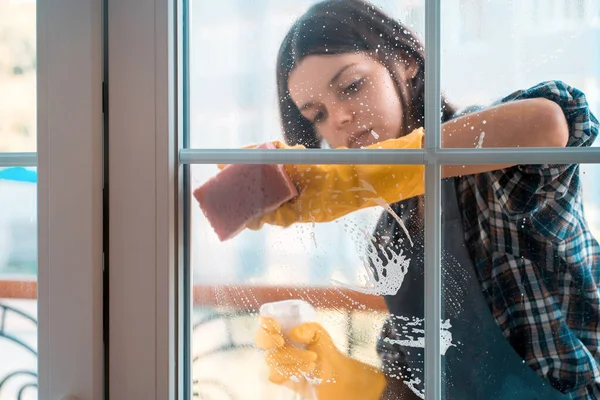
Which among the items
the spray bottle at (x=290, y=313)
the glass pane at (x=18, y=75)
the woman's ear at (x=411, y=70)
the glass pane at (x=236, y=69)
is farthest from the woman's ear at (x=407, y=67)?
the glass pane at (x=18, y=75)

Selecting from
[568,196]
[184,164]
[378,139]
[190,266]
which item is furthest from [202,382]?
[568,196]

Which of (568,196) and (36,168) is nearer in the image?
(568,196)

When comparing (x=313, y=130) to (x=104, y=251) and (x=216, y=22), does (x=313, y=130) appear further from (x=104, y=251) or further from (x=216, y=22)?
(x=104, y=251)

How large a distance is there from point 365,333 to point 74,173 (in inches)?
19.6

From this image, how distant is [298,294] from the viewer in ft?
2.55

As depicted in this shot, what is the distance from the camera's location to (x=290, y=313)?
0.78m

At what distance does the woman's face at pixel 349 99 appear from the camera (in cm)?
74

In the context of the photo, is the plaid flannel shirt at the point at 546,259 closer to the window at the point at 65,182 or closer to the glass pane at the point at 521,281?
the glass pane at the point at 521,281

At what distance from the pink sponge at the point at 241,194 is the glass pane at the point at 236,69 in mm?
46

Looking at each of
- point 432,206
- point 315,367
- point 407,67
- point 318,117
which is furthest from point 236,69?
point 315,367

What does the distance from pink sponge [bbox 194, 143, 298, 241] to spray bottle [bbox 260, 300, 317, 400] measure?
0.41 ft

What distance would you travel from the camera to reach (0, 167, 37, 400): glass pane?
2.81 feet

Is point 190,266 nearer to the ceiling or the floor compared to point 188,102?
nearer to the floor

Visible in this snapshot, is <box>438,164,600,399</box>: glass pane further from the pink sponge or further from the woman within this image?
the pink sponge
